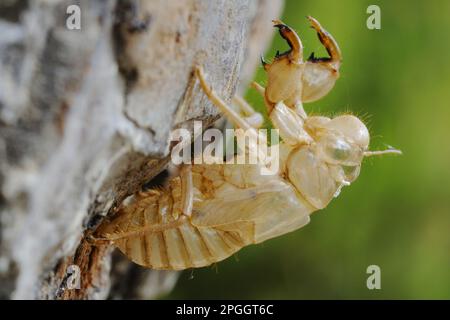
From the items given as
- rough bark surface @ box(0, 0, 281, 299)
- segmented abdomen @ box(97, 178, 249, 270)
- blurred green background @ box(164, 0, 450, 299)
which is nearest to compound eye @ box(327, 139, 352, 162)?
segmented abdomen @ box(97, 178, 249, 270)

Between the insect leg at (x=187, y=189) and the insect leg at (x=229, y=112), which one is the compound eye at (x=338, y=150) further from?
the insect leg at (x=187, y=189)

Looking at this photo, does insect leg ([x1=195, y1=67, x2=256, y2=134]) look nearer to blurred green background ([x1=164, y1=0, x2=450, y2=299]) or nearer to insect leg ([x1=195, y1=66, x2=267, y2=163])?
insect leg ([x1=195, y1=66, x2=267, y2=163])

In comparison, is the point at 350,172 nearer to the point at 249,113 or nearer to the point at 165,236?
the point at 249,113

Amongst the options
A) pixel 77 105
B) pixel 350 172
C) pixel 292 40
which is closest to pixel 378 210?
pixel 350 172

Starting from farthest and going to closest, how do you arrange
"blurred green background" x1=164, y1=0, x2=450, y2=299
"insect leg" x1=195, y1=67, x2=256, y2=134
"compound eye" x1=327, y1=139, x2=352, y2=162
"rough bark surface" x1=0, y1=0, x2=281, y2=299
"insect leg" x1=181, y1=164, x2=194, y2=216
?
"blurred green background" x1=164, y1=0, x2=450, y2=299 → "compound eye" x1=327, y1=139, x2=352, y2=162 → "insect leg" x1=181, y1=164, x2=194, y2=216 → "insect leg" x1=195, y1=67, x2=256, y2=134 → "rough bark surface" x1=0, y1=0, x2=281, y2=299

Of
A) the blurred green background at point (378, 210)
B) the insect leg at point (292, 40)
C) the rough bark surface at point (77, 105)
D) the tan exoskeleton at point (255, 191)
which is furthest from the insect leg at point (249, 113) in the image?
the blurred green background at point (378, 210)

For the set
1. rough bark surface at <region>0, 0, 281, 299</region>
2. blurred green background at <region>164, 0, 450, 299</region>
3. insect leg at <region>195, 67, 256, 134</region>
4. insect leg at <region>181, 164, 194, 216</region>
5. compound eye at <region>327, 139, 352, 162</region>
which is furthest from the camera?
blurred green background at <region>164, 0, 450, 299</region>
